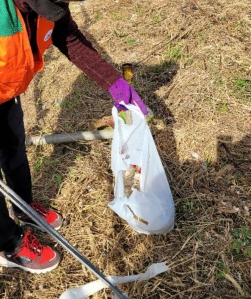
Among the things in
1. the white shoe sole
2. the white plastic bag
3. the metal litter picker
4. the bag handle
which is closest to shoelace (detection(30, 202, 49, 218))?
the white shoe sole

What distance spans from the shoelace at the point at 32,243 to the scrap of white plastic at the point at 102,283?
0.39 meters

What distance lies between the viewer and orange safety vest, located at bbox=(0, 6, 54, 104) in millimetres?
1315

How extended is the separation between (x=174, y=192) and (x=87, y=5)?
263 cm

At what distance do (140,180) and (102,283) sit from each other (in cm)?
56

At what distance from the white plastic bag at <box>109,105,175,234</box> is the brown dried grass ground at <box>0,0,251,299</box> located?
0.18 meters

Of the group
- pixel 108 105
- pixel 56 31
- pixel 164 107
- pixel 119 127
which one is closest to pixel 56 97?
pixel 108 105

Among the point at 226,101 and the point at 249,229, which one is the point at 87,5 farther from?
the point at 249,229

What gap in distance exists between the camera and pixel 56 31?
1699 mm

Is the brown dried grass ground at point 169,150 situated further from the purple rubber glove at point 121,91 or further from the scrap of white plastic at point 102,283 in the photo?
the purple rubber glove at point 121,91

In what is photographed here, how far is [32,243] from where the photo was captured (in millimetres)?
1983

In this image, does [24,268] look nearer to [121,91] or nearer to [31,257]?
[31,257]

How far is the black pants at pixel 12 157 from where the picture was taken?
5.54 feet

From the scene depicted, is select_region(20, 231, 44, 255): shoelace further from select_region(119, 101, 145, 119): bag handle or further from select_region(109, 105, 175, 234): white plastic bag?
select_region(119, 101, 145, 119): bag handle

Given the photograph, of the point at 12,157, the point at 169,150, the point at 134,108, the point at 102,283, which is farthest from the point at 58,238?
the point at 169,150
